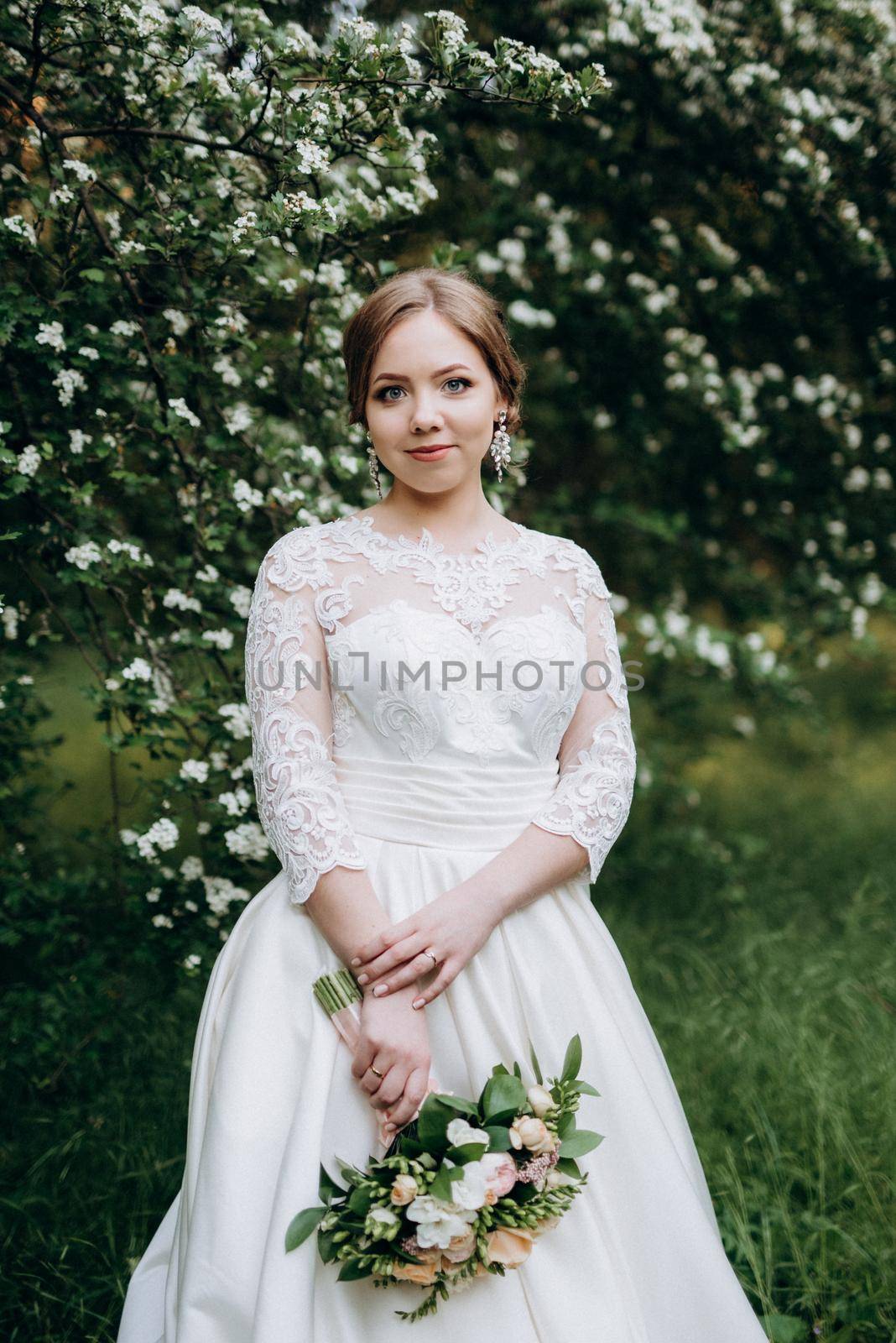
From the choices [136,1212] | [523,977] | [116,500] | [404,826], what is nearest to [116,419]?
[116,500]

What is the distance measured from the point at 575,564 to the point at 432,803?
2.05ft

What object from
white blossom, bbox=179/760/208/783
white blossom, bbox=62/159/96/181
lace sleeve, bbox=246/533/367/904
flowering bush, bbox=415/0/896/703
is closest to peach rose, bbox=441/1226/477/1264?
lace sleeve, bbox=246/533/367/904

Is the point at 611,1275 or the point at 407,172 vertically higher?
the point at 407,172

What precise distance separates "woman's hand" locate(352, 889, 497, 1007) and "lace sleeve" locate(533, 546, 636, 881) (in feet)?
0.78

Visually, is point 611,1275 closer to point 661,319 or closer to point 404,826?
point 404,826

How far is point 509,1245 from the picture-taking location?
1.59 m

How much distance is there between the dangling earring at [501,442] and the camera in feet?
7.24

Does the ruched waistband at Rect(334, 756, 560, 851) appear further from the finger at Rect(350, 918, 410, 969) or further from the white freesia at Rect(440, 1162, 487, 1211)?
the white freesia at Rect(440, 1162, 487, 1211)

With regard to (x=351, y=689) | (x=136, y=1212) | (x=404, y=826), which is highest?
(x=351, y=689)

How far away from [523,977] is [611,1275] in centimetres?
51

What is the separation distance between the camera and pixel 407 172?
2809 mm

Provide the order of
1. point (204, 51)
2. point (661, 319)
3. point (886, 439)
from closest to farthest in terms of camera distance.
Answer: point (204, 51), point (661, 319), point (886, 439)

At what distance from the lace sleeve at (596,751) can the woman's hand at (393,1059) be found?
451 mm

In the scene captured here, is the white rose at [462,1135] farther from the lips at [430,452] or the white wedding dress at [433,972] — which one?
the lips at [430,452]
